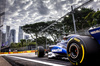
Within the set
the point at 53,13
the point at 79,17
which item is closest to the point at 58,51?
the point at 53,13

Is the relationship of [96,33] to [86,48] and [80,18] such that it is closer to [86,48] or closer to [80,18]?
[86,48]

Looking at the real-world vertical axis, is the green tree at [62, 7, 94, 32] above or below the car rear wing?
above

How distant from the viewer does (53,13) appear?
22406 mm

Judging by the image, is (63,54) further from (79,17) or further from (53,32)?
(53,32)

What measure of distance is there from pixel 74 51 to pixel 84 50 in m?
0.36

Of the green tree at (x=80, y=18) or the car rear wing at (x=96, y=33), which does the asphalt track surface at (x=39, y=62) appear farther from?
the green tree at (x=80, y=18)

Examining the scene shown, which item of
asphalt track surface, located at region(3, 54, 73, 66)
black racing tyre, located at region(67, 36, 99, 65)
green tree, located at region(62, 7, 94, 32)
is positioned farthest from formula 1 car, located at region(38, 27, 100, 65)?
green tree, located at region(62, 7, 94, 32)

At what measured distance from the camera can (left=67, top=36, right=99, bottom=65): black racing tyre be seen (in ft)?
6.34

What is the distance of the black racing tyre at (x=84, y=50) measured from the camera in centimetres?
193

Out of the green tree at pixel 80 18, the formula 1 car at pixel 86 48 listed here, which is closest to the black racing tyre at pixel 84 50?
the formula 1 car at pixel 86 48

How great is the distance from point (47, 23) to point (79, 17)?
12.8m

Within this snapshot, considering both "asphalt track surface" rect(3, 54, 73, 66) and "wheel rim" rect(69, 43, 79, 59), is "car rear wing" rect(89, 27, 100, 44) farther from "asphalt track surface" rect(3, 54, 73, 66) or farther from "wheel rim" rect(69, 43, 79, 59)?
"asphalt track surface" rect(3, 54, 73, 66)

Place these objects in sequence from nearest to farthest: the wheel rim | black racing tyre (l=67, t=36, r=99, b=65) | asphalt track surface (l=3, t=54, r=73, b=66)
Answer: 1. black racing tyre (l=67, t=36, r=99, b=65)
2. the wheel rim
3. asphalt track surface (l=3, t=54, r=73, b=66)

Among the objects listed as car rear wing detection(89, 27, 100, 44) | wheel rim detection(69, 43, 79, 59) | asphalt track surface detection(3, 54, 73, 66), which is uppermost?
car rear wing detection(89, 27, 100, 44)
